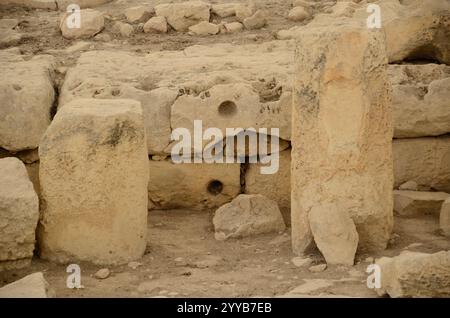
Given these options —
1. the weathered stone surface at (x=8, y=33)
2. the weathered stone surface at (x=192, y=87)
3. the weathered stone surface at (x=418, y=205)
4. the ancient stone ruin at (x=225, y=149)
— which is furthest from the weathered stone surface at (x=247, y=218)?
the weathered stone surface at (x=8, y=33)

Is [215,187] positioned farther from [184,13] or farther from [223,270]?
[184,13]

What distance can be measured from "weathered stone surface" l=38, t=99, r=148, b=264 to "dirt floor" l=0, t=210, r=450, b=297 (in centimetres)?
16

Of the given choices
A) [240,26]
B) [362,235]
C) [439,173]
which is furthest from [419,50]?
[362,235]

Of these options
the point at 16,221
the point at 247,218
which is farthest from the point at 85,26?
the point at 16,221

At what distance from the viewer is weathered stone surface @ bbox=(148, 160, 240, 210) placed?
23.6 feet

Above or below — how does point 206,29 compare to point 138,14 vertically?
below

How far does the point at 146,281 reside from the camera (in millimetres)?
5598

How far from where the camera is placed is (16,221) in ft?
18.3

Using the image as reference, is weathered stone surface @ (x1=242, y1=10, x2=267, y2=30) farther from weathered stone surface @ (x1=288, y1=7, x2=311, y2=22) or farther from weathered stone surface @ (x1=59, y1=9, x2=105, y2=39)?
weathered stone surface @ (x1=59, y1=9, x2=105, y2=39)

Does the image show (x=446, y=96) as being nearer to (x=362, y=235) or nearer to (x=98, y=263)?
(x=362, y=235)

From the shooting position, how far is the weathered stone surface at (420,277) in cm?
486

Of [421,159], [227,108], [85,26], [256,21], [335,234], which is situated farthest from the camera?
[256,21]

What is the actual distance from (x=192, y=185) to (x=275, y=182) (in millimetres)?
718

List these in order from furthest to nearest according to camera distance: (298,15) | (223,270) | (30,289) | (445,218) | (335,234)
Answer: (298,15), (445,218), (223,270), (335,234), (30,289)
